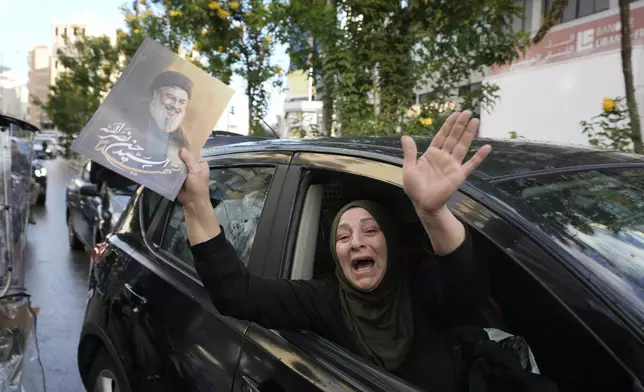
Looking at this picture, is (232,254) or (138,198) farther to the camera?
(138,198)

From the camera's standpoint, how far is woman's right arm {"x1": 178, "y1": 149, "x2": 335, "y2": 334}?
204 cm

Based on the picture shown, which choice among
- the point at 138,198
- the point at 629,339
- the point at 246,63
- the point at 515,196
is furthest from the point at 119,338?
the point at 246,63

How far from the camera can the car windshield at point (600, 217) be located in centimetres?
145

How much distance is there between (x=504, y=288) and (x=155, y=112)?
48.5 inches

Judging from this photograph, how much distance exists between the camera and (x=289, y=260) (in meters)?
2.22

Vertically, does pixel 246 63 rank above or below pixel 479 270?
above

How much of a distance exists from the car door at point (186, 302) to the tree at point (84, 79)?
71.8 ft

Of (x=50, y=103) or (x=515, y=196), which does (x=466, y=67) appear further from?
(x=50, y=103)

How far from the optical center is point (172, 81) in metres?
1.92

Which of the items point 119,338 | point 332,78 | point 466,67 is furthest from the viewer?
point 466,67

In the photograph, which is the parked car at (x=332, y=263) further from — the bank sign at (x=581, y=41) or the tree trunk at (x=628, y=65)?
the bank sign at (x=581, y=41)

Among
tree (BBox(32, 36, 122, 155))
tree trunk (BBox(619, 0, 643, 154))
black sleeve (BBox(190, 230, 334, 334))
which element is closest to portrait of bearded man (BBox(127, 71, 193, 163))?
black sleeve (BBox(190, 230, 334, 334))

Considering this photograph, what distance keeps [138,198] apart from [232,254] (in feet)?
5.10

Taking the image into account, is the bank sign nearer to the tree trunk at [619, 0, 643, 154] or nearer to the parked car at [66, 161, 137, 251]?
the tree trunk at [619, 0, 643, 154]
